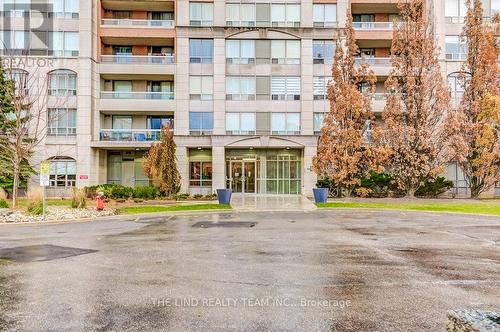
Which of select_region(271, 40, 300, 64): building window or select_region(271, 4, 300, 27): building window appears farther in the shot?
select_region(271, 4, 300, 27): building window

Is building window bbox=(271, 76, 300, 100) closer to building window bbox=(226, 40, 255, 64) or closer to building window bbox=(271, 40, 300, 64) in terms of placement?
building window bbox=(271, 40, 300, 64)

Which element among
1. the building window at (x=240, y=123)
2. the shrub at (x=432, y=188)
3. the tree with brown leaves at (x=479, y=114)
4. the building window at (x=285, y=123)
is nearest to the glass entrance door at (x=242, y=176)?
the building window at (x=240, y=123)

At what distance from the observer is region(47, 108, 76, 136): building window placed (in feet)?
116

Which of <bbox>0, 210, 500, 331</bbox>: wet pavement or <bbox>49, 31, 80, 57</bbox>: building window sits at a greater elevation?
<bbox>49, 31, 80, 57</bbox>: building window

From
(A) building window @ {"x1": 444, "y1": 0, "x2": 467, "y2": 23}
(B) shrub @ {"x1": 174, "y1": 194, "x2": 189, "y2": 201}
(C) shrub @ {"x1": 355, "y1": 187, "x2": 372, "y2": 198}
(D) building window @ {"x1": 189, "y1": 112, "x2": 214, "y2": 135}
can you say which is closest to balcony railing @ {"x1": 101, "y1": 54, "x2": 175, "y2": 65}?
(D) building window @ {"x1": 189, "y1": 112, "x2": 214, "y2": 135}

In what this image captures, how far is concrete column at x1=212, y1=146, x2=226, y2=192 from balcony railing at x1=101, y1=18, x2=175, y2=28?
1174 cm

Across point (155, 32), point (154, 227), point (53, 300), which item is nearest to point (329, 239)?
point (154, 227)

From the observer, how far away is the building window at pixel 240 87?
36.2m

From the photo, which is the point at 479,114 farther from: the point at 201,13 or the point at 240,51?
the point at 201,13

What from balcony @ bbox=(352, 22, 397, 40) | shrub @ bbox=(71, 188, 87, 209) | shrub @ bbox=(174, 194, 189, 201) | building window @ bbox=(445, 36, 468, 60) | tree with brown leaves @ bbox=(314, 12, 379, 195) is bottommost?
shrub @ bbox=(174, 194, 189, 201)

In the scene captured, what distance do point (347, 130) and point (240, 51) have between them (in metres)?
12.7

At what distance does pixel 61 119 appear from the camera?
3556cm

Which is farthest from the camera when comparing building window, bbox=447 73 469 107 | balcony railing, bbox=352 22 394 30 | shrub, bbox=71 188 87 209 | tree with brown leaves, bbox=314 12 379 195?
balcony railing, bbox=352 22 394 30

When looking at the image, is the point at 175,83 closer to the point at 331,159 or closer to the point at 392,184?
the point at 331,159
